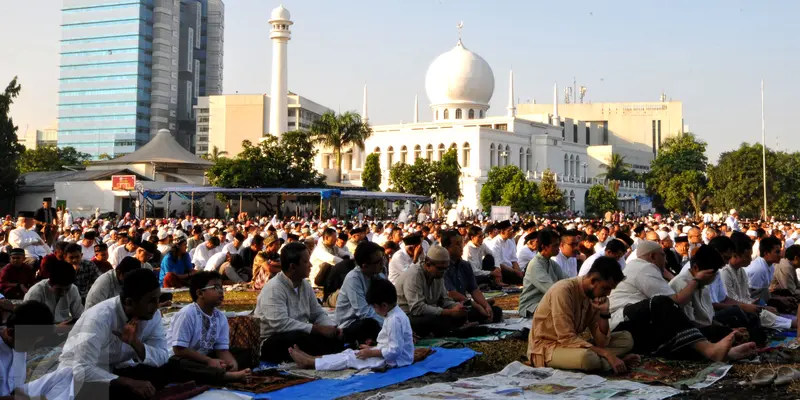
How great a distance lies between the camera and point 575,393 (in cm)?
618

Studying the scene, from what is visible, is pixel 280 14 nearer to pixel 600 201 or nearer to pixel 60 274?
pixel 600 201

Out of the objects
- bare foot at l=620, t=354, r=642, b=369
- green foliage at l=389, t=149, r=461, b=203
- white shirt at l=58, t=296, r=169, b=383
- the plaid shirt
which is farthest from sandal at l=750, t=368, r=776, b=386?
green foliage at l=389, t=149, r=461, b=203

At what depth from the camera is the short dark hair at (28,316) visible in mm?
4625

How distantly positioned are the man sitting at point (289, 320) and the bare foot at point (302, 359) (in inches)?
7.5

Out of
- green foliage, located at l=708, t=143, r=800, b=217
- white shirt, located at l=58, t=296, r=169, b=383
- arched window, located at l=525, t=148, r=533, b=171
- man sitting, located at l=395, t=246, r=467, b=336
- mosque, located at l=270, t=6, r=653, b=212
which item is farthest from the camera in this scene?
arched window, located at l=525, t=148, r=533, b=171

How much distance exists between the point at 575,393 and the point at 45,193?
4584cm

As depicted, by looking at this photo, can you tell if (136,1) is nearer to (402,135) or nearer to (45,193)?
(402,135)

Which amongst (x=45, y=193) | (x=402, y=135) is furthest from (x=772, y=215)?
(x=45, y=193)

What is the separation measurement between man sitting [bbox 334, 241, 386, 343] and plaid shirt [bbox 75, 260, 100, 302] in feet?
10.7

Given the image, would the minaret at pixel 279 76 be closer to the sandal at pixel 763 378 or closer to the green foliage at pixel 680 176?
the green foliage at pixel 680 176

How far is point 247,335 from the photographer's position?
7250 mm

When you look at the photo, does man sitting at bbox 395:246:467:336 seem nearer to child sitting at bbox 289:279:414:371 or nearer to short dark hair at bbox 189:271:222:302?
child sitting at bbox 289:279:414:371

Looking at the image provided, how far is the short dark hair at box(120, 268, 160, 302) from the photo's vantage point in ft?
17.6

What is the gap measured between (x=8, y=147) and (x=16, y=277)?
3198 centimetres
